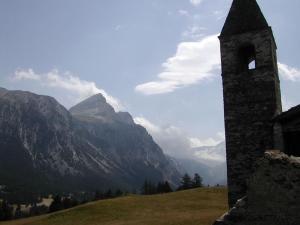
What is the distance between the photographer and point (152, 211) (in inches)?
1986

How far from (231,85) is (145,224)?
2094cm

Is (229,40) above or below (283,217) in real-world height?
above

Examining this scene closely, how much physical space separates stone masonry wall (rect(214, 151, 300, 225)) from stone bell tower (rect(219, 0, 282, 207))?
9.01 m

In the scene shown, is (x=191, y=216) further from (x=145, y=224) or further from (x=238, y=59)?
(x=238, y=59)

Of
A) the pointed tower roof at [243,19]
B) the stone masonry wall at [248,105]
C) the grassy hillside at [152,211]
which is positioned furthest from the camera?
the grassy hillside at [152,211]

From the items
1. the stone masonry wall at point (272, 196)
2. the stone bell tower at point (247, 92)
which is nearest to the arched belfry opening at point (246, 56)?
the stone bell tower at point (247, 92)

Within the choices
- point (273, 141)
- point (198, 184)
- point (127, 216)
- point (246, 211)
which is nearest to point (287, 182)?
point (246, 211)

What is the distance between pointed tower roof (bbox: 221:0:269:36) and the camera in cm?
2630

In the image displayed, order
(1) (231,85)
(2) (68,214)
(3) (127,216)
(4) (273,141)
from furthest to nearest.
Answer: (2) (68,214) → (3) (127,216) → (1) (231,85) → (4) (273,141)

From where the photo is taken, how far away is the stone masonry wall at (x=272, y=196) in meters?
14.0

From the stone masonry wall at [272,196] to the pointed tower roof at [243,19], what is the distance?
13841mm

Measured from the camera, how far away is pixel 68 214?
5288cm

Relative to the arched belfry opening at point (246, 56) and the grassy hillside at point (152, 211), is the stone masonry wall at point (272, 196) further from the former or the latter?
the grassy hillside at point (152, 211)

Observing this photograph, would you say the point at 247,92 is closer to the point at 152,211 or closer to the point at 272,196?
the point at 272,196
